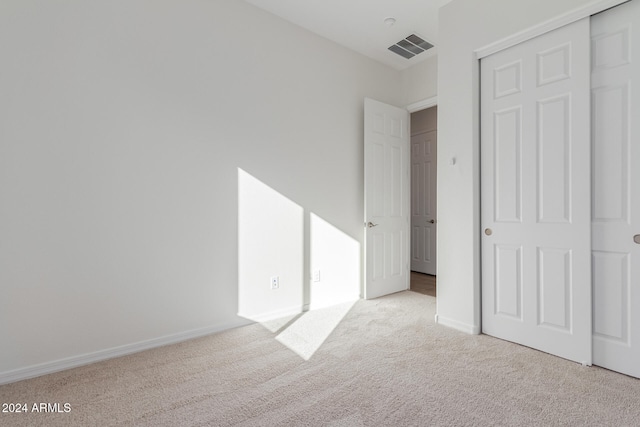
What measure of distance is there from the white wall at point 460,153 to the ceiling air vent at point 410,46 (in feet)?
2.00

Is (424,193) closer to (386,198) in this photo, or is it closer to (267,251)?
(386,198)

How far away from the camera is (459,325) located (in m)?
2.80

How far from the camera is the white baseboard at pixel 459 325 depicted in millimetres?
2705

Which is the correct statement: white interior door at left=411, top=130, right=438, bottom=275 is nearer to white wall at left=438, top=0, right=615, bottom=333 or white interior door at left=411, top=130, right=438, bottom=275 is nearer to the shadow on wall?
the shadow on wall

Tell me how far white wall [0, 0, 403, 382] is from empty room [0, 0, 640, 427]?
14 mm

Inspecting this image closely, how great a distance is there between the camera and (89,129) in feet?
7.24

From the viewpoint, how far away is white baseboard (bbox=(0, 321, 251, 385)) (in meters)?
2.00

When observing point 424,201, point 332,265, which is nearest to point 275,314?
point 332,265

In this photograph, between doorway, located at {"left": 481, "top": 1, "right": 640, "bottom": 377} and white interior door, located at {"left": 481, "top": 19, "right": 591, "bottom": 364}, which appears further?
white interior door, located at {"left": 481, "top": 19, "right": 591, "bottom": 364}

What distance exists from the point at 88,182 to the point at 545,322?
3373 millimetres

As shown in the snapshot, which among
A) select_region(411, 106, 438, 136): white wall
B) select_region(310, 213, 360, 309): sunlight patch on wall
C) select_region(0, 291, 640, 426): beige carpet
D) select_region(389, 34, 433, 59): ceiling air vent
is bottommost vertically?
select_region(0, 291, 640, 426): beige carpet

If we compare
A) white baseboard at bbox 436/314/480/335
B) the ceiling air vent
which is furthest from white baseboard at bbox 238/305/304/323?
the ceiling air vent

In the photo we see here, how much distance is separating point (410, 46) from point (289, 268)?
2.82 m

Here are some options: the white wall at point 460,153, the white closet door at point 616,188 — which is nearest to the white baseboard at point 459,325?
the white wall at point 460,153
